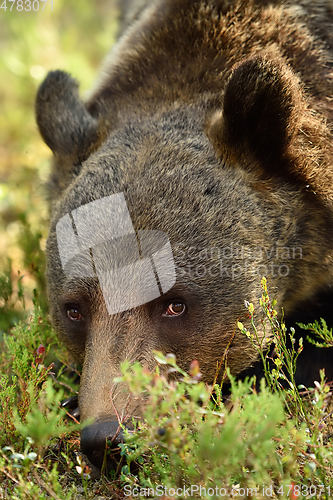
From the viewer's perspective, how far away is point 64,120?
363 centimetres

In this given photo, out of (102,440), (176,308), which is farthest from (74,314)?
(102,440)

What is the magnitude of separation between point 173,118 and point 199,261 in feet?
3.62

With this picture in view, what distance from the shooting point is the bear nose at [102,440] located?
232 centimetres

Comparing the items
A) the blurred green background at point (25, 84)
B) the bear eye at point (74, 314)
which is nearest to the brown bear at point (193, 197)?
the bear eye at point (74, 314)

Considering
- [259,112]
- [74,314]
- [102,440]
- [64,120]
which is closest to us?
[102,440]

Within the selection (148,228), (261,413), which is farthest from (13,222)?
(261,413)

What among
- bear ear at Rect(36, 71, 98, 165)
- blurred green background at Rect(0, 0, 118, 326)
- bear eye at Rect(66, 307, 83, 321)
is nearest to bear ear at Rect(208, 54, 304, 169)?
bear ear at Rect(36, 71, 98, 165)

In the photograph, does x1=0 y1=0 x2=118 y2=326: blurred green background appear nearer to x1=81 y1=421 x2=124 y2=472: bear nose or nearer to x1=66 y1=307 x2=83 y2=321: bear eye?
x1=66 y1=307 x2=83 y2=321: bear eye

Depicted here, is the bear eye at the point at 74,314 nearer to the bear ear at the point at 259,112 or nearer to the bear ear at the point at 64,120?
the bear ear at the point at 64,120

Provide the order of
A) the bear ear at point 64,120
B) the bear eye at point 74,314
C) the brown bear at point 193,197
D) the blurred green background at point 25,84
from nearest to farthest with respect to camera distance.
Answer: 1. the brown bear at point 193,197
2. the bear eye at point 74,314
3. the bear ear at point 64,120
4. the blurred green background at point 25,84

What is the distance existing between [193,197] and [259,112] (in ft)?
2.03

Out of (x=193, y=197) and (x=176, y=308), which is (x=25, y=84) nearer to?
(x=193, y=197)

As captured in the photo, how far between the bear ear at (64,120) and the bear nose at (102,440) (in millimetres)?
1911

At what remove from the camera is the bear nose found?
2.32 m
